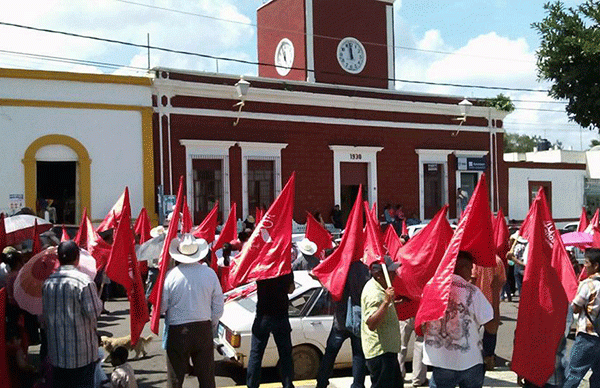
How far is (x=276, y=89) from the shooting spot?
2450 centimetres

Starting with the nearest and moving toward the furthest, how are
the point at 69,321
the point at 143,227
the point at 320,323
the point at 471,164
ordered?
the point at 69,321 → the point at 320,323 → the point at 143,227 → the point at 471,164

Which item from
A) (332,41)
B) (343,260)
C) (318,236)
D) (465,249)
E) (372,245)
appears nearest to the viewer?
(465,249)

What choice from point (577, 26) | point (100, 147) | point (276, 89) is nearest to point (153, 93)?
point (100, 147)

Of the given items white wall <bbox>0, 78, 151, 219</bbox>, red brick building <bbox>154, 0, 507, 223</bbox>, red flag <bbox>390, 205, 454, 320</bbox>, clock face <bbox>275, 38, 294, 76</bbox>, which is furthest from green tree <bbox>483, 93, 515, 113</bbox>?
red flag <bbox>390, 205, 454, 320</bbox>

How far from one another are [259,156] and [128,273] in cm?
1723

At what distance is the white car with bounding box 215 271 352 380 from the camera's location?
8633 mm

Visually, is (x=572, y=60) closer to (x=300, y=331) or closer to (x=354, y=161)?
(x=300, y=331)

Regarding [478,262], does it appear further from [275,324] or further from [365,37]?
[365,37]

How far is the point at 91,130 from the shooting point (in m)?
21.0

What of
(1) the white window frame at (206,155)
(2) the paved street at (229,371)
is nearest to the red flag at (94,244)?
(2) the paved street at (229,371)

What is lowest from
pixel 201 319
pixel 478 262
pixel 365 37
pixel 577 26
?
pixel 201 319

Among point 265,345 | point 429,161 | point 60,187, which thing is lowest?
point 265,345

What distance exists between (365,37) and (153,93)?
420 inches

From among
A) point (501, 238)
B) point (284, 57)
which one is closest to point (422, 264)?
point (501, 238)
